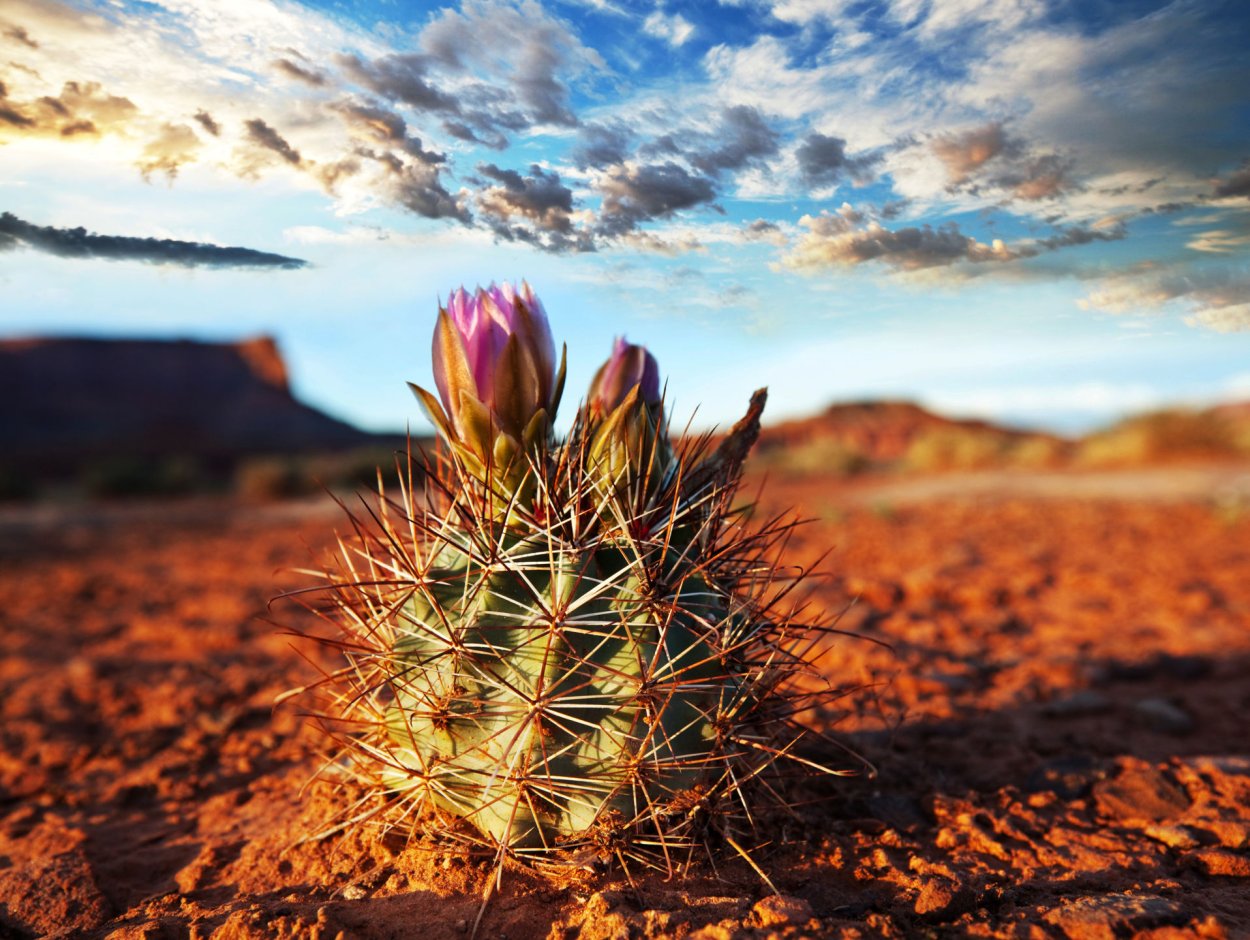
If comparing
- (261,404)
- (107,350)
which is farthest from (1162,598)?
(107,350)

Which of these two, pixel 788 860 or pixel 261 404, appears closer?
pixel 788 860

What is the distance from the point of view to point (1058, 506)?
34.3ft

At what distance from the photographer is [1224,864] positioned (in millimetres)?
2332

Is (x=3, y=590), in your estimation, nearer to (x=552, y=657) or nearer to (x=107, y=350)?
(x=552, y=657)

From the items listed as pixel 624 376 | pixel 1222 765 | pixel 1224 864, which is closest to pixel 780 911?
pixel 624 376

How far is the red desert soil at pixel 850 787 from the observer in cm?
197

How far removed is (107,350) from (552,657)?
243ft

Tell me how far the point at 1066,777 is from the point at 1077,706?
2.93 ft

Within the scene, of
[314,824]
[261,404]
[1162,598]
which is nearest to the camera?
[314,824]

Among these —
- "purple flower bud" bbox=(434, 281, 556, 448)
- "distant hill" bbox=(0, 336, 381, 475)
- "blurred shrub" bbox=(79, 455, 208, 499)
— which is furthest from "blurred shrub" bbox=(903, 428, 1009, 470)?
"distant hill" bbox=(0, 336, 381, 475)

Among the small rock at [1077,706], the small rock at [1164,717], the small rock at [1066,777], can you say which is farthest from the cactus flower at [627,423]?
the small rock at [1164,717]

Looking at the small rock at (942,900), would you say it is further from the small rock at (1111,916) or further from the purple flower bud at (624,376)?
the purple flower bud at (624,376)

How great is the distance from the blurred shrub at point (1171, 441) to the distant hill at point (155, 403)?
3588 centimetres

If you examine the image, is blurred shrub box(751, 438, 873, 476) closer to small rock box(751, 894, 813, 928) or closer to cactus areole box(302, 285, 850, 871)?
cactus areole box(302, 285, 850, 871)
